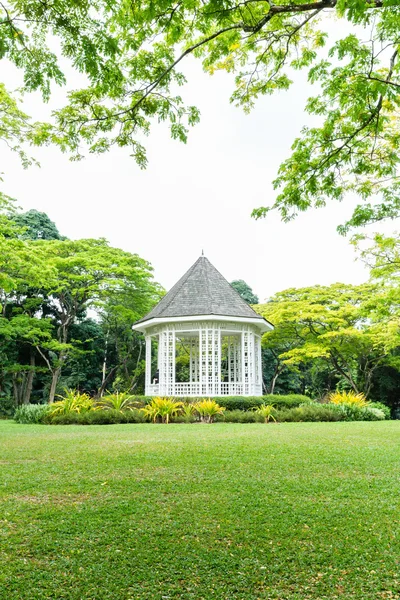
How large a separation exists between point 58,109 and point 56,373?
16209 mm

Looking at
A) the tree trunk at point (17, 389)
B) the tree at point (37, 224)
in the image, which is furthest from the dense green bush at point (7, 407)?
the tree at point (37, 224)

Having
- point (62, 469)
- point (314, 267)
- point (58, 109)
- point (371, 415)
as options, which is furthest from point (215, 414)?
point (314, 267)

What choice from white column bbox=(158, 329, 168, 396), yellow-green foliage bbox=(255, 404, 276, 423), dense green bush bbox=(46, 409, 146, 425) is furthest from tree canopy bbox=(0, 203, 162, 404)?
yellow-green foliage bbox=(255, 404, 276, 423)

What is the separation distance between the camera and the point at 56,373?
1922cm

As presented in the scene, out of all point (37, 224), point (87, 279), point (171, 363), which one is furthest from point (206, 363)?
point (37, 224)

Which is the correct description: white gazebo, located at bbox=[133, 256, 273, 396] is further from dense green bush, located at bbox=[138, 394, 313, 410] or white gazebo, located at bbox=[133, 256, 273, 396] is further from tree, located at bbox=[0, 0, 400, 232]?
tree, located at bbox=[0, 0, 400, 232]

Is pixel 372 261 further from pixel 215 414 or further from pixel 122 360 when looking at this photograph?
pixel 122 360

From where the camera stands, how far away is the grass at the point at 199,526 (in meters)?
2.62

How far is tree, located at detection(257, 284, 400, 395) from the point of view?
18.2 metres

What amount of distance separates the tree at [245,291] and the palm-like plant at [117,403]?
655 inches

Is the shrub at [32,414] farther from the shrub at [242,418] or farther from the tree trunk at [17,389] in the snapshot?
the tree trunk at [17,389]

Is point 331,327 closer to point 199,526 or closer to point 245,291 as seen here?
point 245,291

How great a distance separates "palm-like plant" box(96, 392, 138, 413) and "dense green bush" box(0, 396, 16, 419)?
308 inches

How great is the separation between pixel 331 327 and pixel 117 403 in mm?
10813
